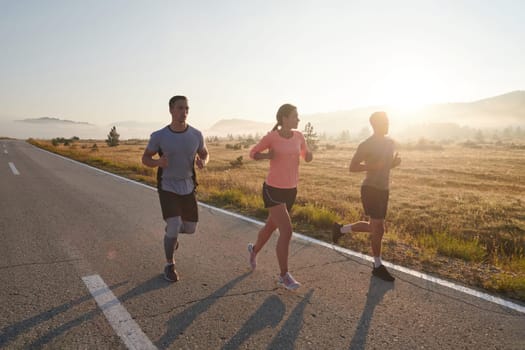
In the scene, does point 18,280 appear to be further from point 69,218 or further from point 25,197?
point 25,197

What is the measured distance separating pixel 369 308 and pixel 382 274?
32.1 inches

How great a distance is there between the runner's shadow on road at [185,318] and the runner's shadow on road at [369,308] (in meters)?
1.38

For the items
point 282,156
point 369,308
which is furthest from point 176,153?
point 369,308

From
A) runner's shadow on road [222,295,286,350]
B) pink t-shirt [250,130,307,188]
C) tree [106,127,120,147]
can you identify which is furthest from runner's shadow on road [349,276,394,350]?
tree [106,127,120,147]

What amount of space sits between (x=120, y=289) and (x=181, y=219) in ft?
3.18

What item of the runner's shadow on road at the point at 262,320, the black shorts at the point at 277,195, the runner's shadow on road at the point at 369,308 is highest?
the black shorts at the point at 277,195

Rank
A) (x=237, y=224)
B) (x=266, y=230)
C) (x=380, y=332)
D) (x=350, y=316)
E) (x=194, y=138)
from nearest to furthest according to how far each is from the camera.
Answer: (x=380, y=332) → (x=350, y=316) → (x=194, y=138) → (x=266, y=230) → (x=237, y=224)

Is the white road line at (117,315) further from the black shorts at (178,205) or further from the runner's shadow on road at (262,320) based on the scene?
the black shorts at (178,205)

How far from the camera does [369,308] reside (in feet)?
10.7

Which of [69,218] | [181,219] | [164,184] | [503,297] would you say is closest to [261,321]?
[181,219]

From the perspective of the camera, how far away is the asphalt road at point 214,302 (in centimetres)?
271

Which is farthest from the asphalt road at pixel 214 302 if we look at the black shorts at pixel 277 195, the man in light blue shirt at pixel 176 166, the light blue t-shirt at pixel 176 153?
the light blue t-shirt at pixel 176 153

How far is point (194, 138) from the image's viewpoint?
149 inches

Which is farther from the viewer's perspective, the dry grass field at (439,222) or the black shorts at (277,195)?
the dry grass field at (439,222)
